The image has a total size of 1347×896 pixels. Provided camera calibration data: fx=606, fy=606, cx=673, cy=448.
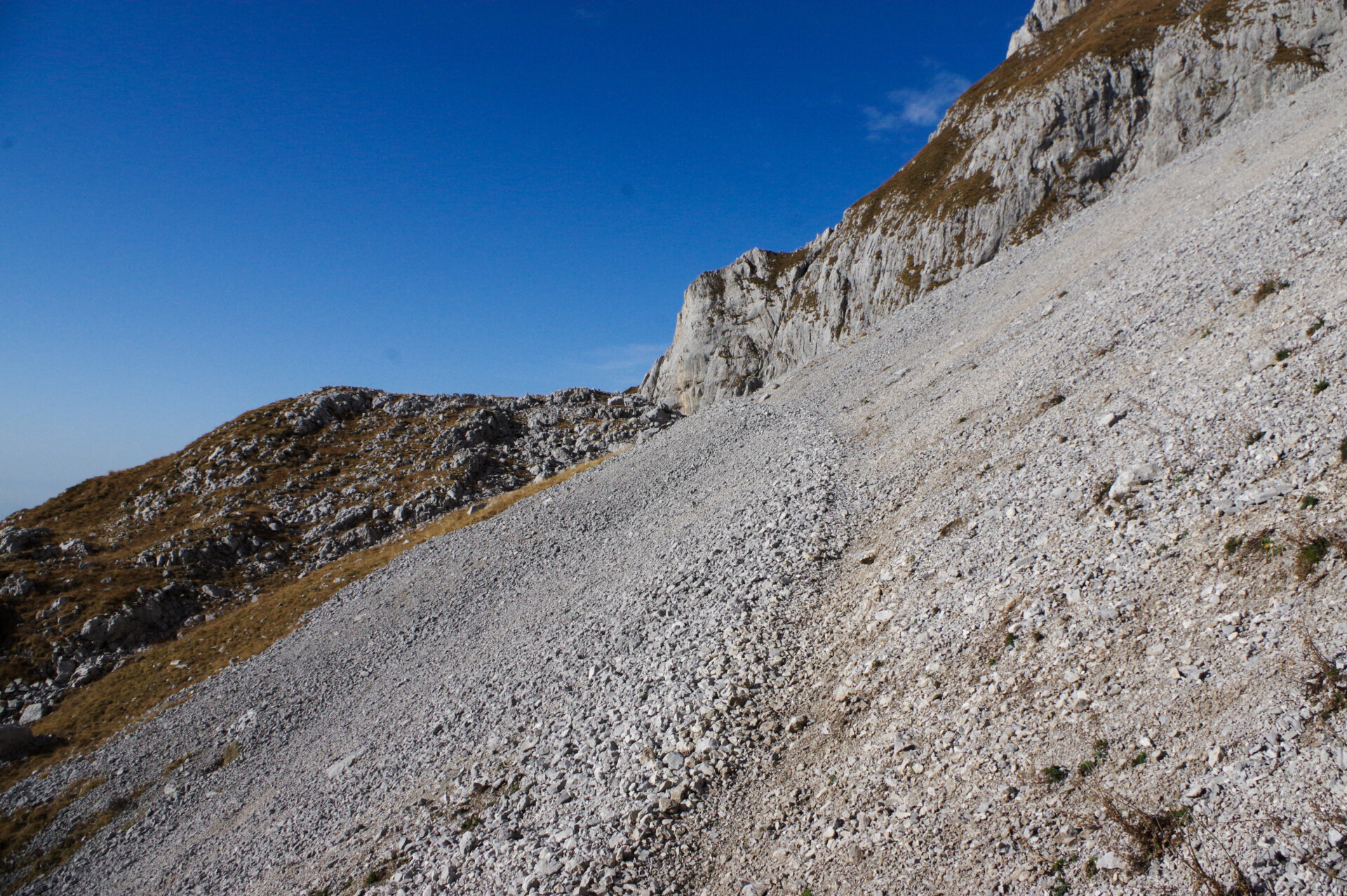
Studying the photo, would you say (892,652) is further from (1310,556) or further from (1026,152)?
(1026,152)

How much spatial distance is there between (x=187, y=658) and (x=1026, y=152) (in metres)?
86.5

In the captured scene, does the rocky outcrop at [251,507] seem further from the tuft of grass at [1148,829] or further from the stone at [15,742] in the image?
the tuft of grass at [1148,829]

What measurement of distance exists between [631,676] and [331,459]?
7089cm

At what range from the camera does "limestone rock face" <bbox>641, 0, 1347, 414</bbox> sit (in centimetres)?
5459

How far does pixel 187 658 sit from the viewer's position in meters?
40.9

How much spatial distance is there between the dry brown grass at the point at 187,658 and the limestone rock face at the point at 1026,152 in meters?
45.3

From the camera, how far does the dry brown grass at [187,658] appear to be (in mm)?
34188

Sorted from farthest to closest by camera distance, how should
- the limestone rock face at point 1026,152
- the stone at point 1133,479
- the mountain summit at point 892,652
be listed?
the limestone rock face at point 1026,152
the stone at point 1133,479
the mountain summit at point 892,652

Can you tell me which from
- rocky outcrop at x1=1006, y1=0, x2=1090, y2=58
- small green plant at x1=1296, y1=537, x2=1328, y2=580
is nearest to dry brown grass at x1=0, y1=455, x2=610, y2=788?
small green plant at x1=1296, y1=537, x2=1328, y2=580

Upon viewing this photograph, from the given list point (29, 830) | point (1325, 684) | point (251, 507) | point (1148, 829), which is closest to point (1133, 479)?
point (1325, 684)

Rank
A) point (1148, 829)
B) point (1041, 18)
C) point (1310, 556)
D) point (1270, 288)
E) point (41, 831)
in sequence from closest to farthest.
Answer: point (1148, 829) < point (1310, 556) < point (1270, 288) < point (41, 831) < point (1041, 18)

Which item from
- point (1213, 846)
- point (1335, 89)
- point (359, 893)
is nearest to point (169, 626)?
point (359, 893)

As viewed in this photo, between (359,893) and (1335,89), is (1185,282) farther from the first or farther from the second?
(1335,89)

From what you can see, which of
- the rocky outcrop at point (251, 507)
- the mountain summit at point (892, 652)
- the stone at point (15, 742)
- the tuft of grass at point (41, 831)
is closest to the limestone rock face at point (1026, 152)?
the mountain summit at point (892, 652)
